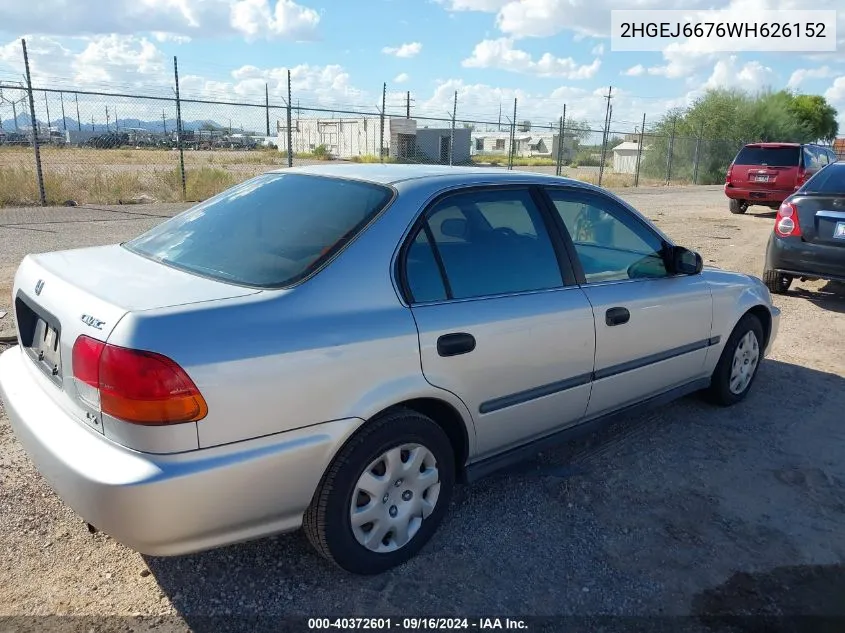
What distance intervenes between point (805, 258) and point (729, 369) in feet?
11.9

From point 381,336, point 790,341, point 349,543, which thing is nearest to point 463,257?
point 381,336

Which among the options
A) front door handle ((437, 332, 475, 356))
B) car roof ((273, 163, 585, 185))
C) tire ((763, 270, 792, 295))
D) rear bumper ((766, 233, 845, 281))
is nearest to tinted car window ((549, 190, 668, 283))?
car roof ((273, 163, 585, 185))

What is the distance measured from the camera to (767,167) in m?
15.7

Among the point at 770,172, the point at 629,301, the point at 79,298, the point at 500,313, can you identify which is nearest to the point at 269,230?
the point at 79,298

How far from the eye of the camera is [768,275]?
796 centimetres

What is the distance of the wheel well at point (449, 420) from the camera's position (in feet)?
9.24

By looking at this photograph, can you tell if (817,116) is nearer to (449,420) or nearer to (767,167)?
(767,167)

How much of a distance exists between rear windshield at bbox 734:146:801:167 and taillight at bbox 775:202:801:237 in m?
9.11

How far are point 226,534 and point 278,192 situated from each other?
1.57 metres

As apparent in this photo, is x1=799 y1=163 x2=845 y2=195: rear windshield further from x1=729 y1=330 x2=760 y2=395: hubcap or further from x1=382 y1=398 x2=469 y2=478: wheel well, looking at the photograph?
x1=382 y1=398 x2=469 y2=478: wheel well

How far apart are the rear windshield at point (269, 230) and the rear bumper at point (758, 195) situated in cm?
1511

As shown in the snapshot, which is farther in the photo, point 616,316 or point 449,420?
point 616,316

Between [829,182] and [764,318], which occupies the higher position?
[829,182]

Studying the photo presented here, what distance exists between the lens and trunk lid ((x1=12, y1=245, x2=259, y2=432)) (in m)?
2.28
